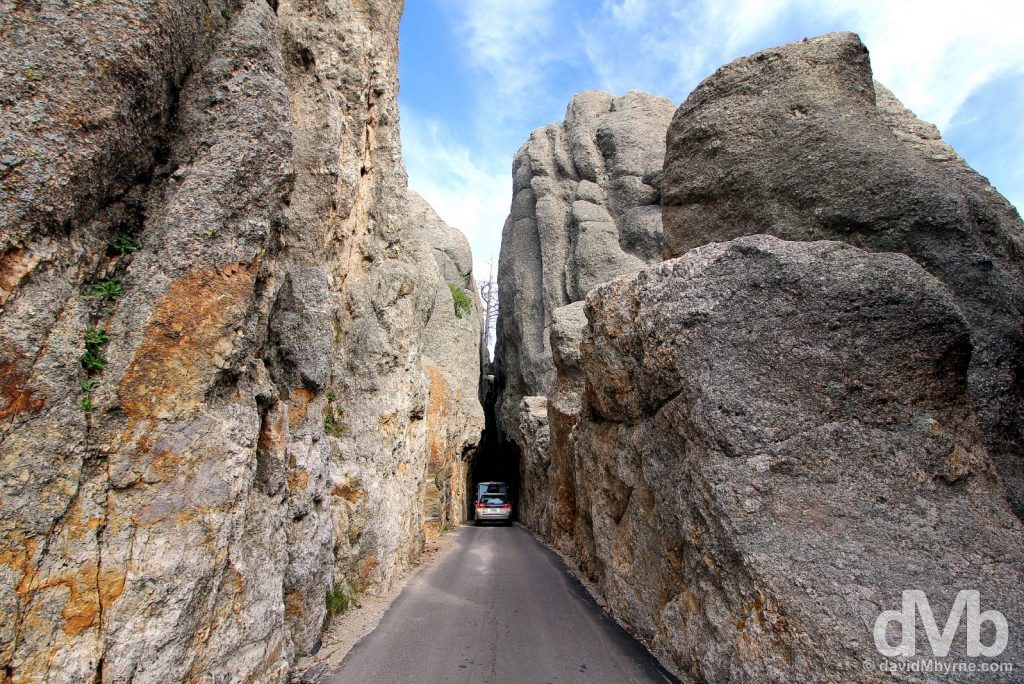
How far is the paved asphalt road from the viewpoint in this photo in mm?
6488

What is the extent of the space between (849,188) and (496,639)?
774 centimetres

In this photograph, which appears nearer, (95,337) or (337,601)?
(95,337)

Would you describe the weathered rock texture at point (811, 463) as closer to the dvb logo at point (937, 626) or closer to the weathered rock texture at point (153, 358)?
the dvb logo at point (937, 626)

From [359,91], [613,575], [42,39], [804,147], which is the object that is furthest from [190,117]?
[613,575]

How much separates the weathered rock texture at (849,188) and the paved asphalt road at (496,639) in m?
5.01

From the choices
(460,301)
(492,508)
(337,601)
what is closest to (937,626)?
(337,601)

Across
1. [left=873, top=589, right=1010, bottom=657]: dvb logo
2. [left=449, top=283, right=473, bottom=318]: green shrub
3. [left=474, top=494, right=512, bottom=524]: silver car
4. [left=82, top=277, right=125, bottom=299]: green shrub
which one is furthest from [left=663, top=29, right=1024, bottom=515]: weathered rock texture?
[left=449, top=283, right=473, bottom=318]: green shrub

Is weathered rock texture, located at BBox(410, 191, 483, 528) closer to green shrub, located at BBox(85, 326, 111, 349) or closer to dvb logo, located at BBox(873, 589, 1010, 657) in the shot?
green shrub, located at BBox(85, 326, 111, 349)

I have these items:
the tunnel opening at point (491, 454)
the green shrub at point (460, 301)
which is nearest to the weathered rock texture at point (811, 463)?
the green shrub at point (460, 301)

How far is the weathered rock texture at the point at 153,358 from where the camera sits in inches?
166

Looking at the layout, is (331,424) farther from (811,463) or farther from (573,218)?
(573,218)

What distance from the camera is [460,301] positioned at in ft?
110

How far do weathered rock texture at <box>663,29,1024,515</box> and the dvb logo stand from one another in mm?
2258

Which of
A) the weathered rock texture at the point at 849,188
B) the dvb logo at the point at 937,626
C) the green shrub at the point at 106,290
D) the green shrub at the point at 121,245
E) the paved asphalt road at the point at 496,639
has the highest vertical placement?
the weathered rock texture at the point at 849,188
